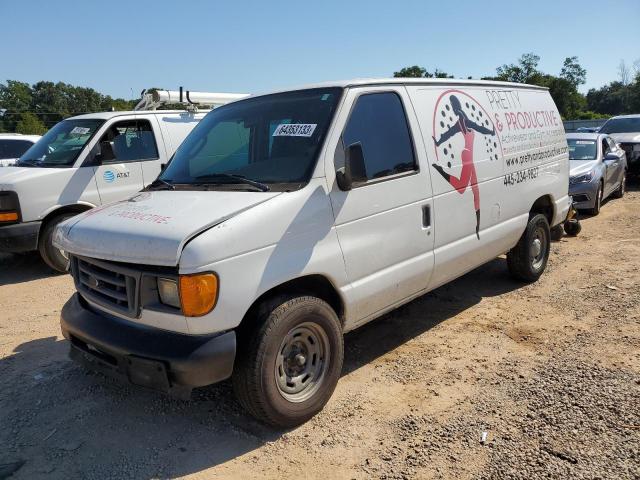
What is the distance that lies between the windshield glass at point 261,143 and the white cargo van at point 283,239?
1cm

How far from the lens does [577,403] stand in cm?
332

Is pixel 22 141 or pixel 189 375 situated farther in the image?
pixel 22 141

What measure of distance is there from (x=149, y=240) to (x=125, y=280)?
356 millimetres

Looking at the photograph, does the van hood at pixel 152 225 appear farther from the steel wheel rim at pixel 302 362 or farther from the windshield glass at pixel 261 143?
the steel wheel rim at pixel 302 362

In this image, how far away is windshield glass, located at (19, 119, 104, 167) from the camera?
6.90 metres

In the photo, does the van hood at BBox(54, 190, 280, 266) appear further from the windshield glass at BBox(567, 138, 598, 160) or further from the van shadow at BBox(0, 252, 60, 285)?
the windshield glass at BBox(567, 138, 598, 160)

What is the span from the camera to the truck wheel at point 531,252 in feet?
18.0

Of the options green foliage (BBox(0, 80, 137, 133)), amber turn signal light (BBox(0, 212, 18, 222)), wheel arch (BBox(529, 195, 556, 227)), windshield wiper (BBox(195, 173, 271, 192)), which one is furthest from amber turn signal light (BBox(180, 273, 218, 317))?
green foliage (BBox(0, 80, 137, 133))

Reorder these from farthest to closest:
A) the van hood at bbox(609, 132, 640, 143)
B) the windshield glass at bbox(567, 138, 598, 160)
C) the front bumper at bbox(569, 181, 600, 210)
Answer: the van hood at bbox(609, 132, 640, 143) → the windshield glass at bbox(567, 138, 598, 160) → the front bumper at bbox(569, 181, 600, 210)

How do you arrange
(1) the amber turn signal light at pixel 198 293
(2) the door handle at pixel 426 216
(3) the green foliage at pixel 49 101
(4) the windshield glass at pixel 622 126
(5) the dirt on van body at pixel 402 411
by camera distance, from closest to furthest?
1. (1) the amber turn signal light at pixel 198 293
2. (5) the dirt on van body at pixel 402 411
3. (2) the door handle at pixel 426 216
4. (4) the windshield glass at pixel 622 126
5. (3) the green foliage at pixel 49 101

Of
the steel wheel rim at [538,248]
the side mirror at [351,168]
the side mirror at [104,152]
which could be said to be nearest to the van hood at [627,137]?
the steel wheel rim at [538,248]

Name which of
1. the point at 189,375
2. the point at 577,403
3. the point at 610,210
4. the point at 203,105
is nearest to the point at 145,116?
the point at 203,105

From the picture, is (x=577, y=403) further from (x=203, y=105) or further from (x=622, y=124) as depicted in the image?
(x=622, y=124)

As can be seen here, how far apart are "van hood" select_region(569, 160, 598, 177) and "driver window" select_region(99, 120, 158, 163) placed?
7.79 meters
